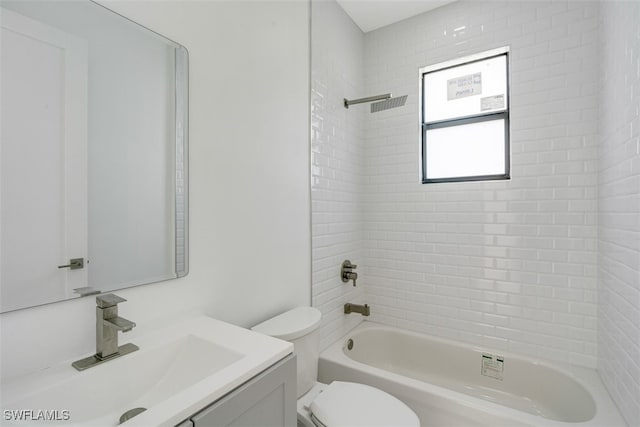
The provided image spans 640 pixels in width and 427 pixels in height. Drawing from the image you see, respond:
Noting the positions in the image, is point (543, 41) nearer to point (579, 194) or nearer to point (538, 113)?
point (538, 113)

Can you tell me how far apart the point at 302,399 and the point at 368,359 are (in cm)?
95

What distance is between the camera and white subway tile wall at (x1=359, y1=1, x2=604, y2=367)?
1.84 m

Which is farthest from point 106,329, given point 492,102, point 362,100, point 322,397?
point 492,102

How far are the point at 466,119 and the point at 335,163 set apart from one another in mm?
1034

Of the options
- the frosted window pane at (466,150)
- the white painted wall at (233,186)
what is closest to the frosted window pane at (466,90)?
the frosted window pane at (466,150)

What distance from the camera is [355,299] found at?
2.46 m

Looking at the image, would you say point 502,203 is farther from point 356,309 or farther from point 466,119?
point 356,309

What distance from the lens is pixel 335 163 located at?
7.19 ft

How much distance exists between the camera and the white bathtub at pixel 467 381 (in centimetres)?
150

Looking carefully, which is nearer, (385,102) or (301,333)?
(301,333)

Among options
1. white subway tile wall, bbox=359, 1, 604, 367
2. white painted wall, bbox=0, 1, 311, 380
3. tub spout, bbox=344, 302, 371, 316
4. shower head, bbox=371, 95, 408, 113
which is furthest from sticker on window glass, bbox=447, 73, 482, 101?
tub spout, bbox=344, 302, 371, 316

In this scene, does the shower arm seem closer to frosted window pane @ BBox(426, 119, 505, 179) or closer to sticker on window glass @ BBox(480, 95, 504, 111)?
frosted window pane @ BBox(426, 119, 505, 179)

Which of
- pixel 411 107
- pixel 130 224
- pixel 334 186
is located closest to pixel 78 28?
pixel 130 224

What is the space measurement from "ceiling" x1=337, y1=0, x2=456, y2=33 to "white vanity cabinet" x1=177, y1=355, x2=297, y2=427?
243cm
